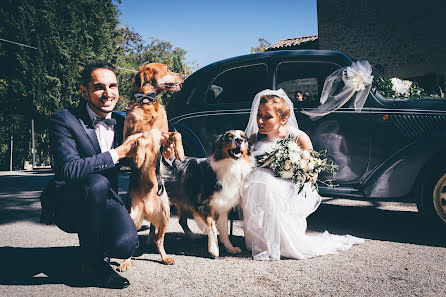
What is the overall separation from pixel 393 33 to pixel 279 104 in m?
13.2

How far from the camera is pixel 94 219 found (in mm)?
2537

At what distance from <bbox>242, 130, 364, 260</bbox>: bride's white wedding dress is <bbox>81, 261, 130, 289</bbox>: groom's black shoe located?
1.28 metres

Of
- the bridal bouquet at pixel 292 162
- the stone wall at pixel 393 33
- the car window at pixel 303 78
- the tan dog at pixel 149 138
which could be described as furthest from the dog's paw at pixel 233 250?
Result: the stone wall at pixel 393 33

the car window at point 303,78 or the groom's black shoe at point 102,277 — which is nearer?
the groom's black shoe at point 102,277

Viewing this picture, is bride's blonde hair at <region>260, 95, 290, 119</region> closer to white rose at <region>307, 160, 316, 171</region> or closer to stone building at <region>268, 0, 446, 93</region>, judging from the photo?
white rose at <region>307, 160, 316, 171</region>

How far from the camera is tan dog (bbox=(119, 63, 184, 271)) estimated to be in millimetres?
2826

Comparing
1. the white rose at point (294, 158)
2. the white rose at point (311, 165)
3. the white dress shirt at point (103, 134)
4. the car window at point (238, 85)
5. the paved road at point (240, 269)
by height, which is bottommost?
the paved road at point (240, 269)

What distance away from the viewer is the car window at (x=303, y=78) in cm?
424

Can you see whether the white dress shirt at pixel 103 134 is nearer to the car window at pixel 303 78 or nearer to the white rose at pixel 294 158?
the white rose at pixel 294 158

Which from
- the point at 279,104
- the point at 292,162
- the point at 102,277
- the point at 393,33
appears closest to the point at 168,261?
the point at 102,277

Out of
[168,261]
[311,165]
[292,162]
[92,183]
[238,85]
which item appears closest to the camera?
[92,183]

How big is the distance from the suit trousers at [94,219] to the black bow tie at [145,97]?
72cm

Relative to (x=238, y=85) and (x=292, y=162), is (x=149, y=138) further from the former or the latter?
(x=238, y=85)

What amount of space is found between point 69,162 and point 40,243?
172cm
